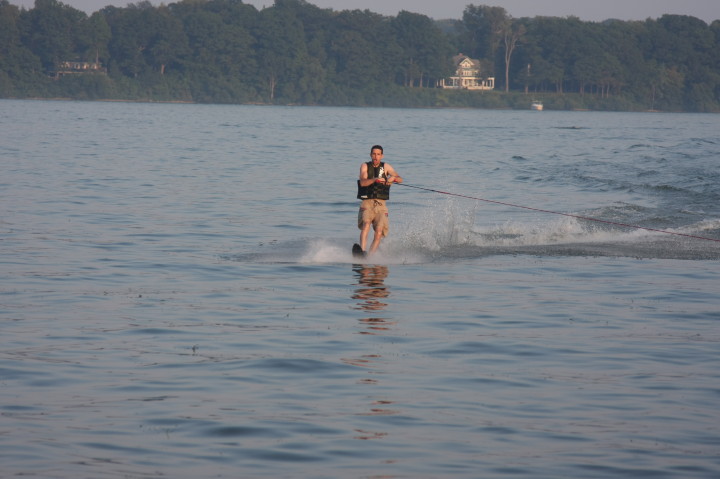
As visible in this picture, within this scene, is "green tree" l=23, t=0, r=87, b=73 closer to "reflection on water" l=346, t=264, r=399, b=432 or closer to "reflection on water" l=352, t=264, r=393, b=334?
"reflection on water" l=352, t=264, r=393, b=334

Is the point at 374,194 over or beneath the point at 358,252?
over

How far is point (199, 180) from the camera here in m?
28.4

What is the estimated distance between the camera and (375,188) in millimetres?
14445

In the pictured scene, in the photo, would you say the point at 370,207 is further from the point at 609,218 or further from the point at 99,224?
the point at 609,218

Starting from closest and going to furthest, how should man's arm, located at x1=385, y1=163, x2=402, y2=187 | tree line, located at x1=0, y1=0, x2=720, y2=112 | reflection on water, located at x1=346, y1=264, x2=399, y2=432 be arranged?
reflection on water, located at x1=346, y1=264, x2=399, y2=432
man's arm, located at x1=385, y1=163, x2=402, y2=187
tree line, located at x1=0, y1=0, x2=720, y2=112

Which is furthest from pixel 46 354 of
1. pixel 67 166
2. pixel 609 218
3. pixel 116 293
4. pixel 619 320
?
pixel 67 166

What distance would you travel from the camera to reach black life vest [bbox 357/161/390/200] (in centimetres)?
1432

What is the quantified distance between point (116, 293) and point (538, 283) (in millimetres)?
5250

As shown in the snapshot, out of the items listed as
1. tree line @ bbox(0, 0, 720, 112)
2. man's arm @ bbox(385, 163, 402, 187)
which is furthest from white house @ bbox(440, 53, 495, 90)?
man's arm @ bbox(385, 163, 402, 187)

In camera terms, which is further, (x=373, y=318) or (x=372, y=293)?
(x=372, y=293)

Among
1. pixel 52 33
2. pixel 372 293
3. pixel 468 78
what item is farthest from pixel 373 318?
pixel 468 78

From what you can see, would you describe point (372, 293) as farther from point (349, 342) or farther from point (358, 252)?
point (349, 342)

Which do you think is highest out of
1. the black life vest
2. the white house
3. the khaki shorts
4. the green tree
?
the green tree

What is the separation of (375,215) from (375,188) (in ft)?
1.25
